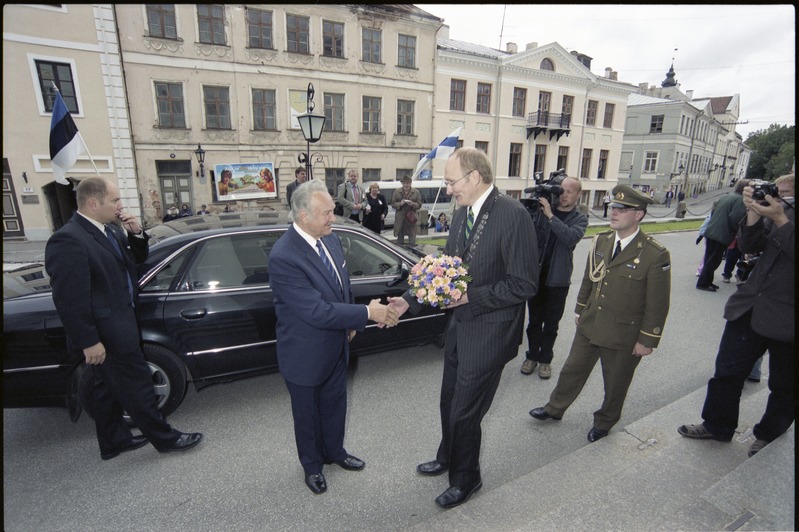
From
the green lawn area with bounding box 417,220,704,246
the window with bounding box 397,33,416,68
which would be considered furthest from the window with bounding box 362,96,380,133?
the green lawn area with bounding box 417,220,704,246

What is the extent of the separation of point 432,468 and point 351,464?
2.09 ft

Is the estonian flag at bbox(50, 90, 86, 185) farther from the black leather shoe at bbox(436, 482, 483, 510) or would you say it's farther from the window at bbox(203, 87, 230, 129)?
the window at bbox(203, 87, 230, 129)

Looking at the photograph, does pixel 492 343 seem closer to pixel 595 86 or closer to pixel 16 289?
pixel 16 289

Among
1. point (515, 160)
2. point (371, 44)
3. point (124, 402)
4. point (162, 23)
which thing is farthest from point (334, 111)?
point (124, 402)

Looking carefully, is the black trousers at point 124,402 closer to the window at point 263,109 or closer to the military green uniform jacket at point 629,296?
the military green uniform jacket at point 629,296

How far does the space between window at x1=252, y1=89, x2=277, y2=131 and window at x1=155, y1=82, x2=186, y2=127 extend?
3.18 m

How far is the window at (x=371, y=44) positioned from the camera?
21.5m

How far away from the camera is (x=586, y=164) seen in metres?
31.6

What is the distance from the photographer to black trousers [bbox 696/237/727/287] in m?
7.61

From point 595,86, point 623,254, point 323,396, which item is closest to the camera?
point 323,396

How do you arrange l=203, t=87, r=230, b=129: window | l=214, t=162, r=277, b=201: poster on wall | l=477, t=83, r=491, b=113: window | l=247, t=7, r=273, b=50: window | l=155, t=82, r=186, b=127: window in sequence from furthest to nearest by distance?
l=477, t=83, r=491, b=113: window, l=214, t=162, r=277, b=201: poster on wall, l=247, t=7, r=273, b=50: window, l=203, t=87, r=230, b=129: window, l=155, t=82, r=186, b=127: window

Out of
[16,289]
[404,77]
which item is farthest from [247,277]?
[404,77]

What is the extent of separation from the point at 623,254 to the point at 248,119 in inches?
795

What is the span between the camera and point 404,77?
74.4ft
